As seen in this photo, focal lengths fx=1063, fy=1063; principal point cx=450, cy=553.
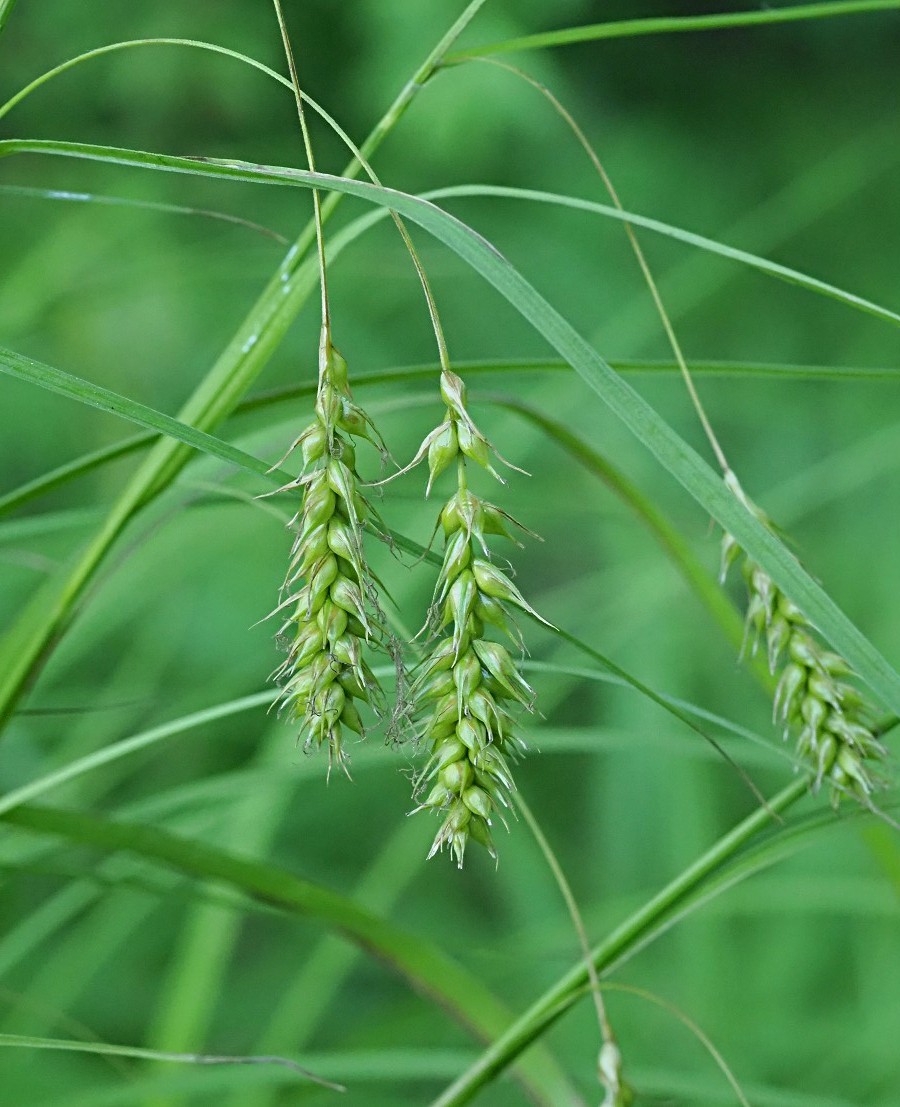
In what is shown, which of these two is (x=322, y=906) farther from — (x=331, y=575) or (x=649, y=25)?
(x=649, y=25)

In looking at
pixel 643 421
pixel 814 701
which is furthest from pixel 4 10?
pixel 814 701

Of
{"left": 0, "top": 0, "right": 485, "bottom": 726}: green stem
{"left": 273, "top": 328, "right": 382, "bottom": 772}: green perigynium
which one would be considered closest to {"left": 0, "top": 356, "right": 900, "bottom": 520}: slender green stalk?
{"left": 0, "top": 0, "right": 485, "bottom": 726}: green stem

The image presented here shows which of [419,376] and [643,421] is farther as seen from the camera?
[419,376]

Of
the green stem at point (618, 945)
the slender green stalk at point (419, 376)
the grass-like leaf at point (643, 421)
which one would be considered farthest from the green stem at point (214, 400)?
the green stem at point (618, 945)

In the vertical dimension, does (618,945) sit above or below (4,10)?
below

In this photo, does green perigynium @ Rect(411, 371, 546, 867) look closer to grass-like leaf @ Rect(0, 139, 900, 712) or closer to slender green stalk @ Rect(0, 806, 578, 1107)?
grass-like leaf @ Rect(0, 139, 900, 712)

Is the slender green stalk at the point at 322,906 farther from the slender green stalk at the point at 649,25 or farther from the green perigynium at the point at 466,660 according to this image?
the slender green stalk at the point at 649,25

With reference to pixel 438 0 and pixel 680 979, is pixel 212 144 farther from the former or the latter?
pixel 680 979

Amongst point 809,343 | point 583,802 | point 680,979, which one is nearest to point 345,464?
point 680,979
